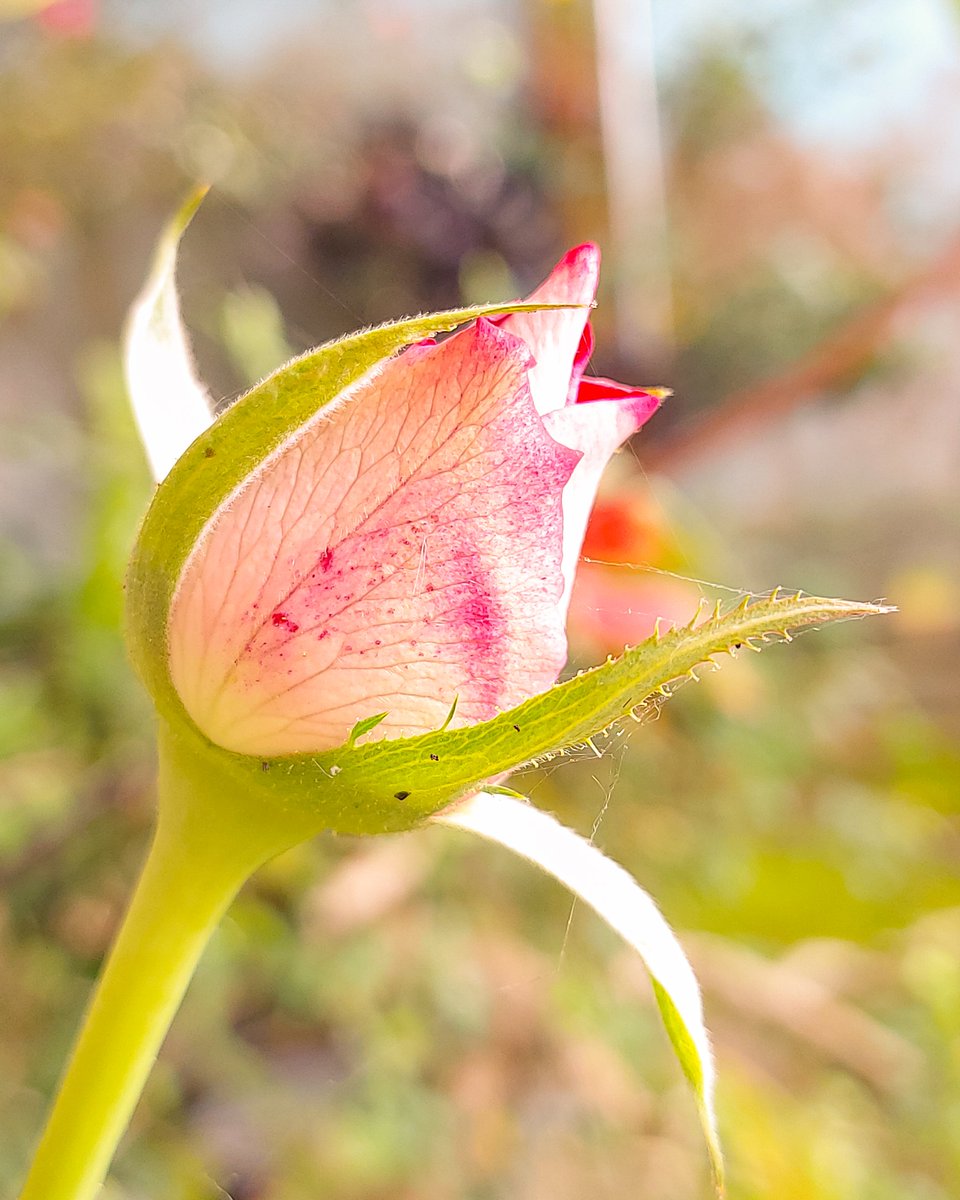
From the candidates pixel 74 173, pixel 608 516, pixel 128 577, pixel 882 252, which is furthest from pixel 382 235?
pixel 128 577

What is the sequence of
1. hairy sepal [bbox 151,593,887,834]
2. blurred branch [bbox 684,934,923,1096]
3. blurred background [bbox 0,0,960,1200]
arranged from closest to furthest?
hairy sepal [bbox 151,593,887,834]
blurred background [bbox 0,0,960,1200]
blurred branch [bbox 684,934,923,1096]

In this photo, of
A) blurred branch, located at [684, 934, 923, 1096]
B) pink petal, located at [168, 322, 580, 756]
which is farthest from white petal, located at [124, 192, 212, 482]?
blurred branch, located at [684, 934, 923, 1096]

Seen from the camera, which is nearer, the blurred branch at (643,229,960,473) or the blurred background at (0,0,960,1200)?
the blurred background at (0,0,960,1200)

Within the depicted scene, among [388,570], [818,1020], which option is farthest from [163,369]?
[818,1020]

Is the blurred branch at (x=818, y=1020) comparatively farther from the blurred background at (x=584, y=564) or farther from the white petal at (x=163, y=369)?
the white petal at (x=163, y=369)

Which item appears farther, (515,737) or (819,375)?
(819,375)

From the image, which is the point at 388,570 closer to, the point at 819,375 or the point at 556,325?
the point at 556,325

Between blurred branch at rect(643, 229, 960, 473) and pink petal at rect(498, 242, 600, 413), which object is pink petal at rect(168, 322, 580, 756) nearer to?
pink petal at rect(498, 242, 600, 413)
